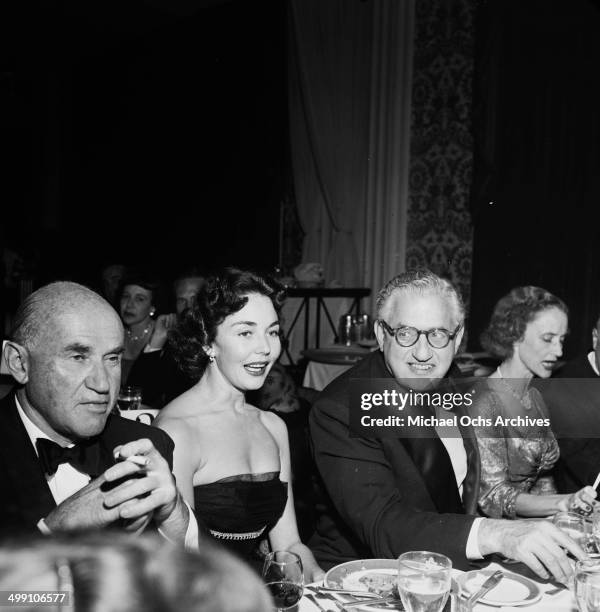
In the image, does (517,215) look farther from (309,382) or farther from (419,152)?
(309,382)

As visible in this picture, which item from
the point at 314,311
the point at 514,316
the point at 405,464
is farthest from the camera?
the point at 314,311

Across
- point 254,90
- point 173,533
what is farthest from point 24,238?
point 173,533

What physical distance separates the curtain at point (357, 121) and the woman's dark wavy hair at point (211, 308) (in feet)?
17.7

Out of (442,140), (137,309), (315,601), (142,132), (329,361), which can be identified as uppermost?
(142,132)

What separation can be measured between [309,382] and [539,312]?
268cm

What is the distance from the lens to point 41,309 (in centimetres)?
162

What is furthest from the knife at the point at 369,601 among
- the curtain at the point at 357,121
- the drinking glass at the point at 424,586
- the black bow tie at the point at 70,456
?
the curtain at the point at 357,121

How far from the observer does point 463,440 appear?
7.57 feet

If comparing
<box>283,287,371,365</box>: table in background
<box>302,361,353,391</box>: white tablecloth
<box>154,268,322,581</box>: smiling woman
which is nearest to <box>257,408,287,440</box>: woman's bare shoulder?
<box>154,268,322,581</box>: smiling woman

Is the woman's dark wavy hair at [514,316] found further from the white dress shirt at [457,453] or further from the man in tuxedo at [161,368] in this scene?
the man in tuxedo at [161,368]

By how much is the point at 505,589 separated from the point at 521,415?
4.43 ft

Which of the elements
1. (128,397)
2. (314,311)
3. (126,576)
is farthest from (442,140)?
(126,576)

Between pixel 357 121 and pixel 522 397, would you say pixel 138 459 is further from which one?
pixel 357 121

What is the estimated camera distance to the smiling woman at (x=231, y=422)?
2.09 meters
